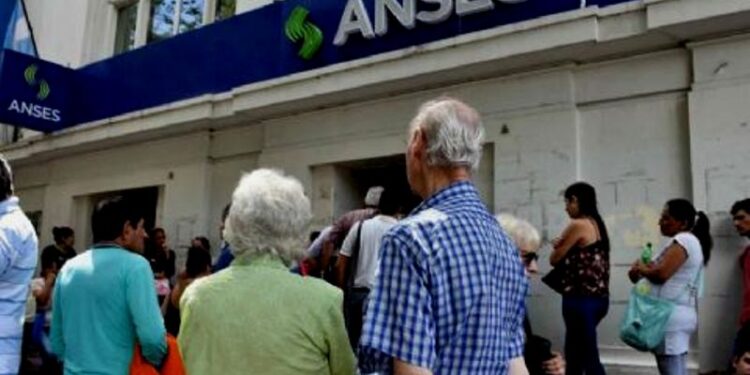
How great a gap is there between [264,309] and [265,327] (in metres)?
0.05

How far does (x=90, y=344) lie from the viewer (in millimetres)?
3035

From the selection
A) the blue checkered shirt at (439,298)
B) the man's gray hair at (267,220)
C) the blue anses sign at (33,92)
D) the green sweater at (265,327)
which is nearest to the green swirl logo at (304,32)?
the blue anses sign at (33,92)

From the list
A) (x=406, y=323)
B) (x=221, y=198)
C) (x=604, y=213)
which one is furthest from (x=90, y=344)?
(x=221, y=198)

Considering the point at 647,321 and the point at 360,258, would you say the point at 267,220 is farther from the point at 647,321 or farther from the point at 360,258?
the point at 647,321

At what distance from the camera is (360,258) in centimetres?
532

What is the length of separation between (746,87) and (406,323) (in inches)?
188

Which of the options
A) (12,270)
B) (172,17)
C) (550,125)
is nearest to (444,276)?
(12,270)

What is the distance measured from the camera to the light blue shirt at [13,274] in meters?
3.46

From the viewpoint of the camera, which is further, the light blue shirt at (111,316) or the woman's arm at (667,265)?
the woman's arm at (667,265)

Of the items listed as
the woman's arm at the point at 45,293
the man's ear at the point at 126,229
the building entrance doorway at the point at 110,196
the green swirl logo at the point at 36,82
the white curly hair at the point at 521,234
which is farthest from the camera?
the building entrance doorway at the point at 110,196

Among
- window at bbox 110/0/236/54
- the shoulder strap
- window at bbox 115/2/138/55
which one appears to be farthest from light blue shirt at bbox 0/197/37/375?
window at bbox 115/2/138/55

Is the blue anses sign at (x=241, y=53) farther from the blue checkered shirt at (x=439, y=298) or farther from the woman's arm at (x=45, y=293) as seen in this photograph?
the blue checkered shirt at (x=439, y=298)

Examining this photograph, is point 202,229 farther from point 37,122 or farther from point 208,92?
point 37,122

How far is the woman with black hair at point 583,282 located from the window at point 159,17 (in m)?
6.27
